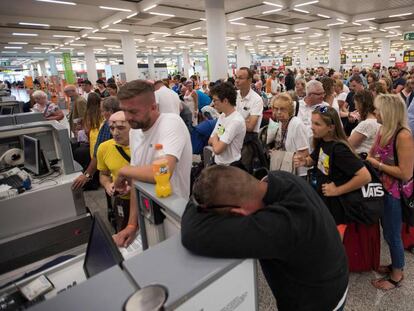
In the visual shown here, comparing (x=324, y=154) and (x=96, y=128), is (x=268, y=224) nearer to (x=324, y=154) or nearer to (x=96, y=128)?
(x=324, y=154)

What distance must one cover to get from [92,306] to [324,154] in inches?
75.8

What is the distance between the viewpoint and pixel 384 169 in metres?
2.22

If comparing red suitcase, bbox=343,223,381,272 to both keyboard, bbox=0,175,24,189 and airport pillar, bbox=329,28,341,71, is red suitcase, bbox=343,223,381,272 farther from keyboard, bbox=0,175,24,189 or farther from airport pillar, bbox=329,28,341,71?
airport pillar, bbox=329,28,341,71

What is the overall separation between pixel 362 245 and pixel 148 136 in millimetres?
1948

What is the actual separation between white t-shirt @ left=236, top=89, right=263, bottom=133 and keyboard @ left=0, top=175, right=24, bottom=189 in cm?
251

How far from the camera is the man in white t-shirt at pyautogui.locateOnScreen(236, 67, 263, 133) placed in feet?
11.0

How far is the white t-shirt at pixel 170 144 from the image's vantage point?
1.77 metres

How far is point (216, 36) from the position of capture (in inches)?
374

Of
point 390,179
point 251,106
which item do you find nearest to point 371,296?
point 390,179

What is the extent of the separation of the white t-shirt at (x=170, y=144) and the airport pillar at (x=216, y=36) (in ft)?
26.8

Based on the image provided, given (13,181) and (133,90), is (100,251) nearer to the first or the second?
(133,90)

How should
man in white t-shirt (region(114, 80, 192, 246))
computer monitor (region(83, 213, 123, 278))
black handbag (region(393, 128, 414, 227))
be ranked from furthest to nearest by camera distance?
black handbag (region(393, 128, 414, 227))
man in white t-shirt (region(114, 80, 192, 246))
computer monitor (region(83, 213, 123, 278))

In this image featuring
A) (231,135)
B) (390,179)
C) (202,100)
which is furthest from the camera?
(202,100)

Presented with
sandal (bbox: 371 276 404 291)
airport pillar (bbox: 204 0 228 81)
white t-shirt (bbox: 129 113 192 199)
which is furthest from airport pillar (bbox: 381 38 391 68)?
white t-shirt (bbox: 129 113 192 199)
